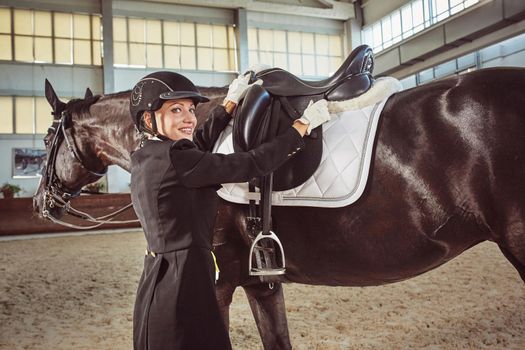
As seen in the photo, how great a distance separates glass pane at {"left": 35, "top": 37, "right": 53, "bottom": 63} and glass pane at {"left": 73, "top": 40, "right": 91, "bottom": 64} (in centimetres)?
76

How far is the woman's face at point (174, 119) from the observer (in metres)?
1.45

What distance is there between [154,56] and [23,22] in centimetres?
435

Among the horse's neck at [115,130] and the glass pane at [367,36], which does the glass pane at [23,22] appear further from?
the horse's neck at [115,130]

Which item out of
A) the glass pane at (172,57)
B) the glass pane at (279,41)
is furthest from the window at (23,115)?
the glass pane at (279,41)

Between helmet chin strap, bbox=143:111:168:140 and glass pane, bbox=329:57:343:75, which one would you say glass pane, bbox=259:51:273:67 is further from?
helmet chin strap, bbox=143:111:168:140

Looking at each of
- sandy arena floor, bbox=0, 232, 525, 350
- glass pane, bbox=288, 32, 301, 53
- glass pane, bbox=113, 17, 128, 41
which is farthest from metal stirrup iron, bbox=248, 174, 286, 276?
glass pane, bbox=288, 32, 301, 53

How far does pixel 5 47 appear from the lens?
14164 mm

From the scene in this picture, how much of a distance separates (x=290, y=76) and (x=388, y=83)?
0.43 m

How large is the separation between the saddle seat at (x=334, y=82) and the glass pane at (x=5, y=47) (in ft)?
50.3

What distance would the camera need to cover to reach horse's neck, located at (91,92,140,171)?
2539mm

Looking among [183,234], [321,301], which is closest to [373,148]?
[183,234]

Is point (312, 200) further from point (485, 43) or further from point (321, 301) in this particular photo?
point (485, 43)

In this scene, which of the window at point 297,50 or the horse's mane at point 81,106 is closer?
the horse's mane at point 81,106

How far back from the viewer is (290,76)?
194cm
